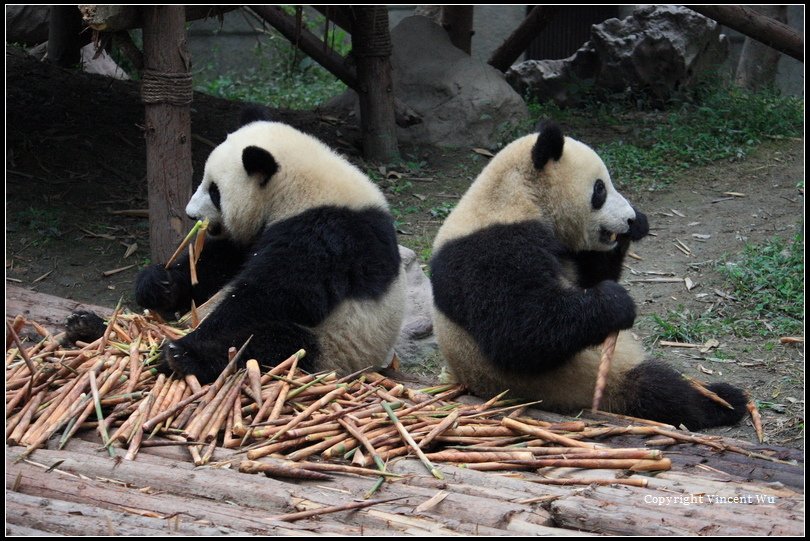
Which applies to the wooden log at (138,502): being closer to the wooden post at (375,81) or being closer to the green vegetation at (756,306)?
the green vegetation at (756,306)

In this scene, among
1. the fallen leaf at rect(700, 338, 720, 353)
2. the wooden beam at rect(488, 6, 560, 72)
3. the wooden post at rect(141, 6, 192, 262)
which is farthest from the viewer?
the wooden beam at rect(488, 6, 560, 72)

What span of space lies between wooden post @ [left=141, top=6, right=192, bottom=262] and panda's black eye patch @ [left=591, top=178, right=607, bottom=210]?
9.12 ft

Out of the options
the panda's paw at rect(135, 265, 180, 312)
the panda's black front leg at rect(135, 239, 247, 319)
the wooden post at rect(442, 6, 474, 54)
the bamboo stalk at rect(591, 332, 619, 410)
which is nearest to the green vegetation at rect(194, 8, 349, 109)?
the wooden post at rect(442, 6, 474, 54)

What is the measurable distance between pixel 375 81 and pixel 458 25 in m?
2.33

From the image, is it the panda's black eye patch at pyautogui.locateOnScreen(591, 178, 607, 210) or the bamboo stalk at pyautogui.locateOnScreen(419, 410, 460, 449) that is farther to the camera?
the panda's black eye patch at pyautogui.locateOnScreen(591, 178, 607, 210)

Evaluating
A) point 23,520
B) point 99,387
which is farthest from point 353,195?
point 23,520

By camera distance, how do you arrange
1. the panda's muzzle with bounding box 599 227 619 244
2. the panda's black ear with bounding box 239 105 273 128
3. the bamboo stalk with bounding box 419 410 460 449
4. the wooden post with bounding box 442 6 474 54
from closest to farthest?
the bamboo stalk with bounding box 419 410 460 449, the panda's muzzle with bounding box 599 227 619 244, the panda's black ear with bounding box 239 105 273 128, the wooden post with bounding box 442 6 474 54

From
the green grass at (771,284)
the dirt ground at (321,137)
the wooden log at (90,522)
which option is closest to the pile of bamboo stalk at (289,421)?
the wooden log at (90,522)

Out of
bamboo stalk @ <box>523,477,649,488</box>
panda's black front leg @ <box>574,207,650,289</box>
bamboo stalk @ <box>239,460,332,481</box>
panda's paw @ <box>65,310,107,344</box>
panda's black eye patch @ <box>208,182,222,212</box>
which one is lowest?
panda's paw @ <box>65,310,107,344</box>

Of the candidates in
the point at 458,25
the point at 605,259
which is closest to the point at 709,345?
the point at 605,259

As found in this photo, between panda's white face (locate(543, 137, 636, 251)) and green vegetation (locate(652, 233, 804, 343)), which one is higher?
panda's white face (locate(543, 137, 636, 251))

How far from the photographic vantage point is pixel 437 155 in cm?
856

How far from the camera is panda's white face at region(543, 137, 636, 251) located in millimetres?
3998

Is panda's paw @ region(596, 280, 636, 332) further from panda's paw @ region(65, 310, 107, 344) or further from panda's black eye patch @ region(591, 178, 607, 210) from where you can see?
panda's paw @ region(65, 310, 107, 344)
